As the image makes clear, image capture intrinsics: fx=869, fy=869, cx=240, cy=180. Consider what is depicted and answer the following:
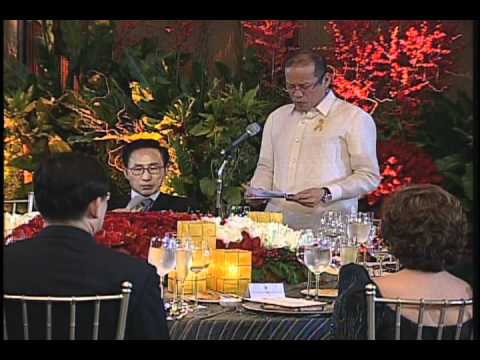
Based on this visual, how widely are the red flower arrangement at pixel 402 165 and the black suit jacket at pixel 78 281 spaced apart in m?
4.32

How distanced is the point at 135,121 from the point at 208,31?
4.26 ft

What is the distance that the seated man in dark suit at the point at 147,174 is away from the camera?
414 cm

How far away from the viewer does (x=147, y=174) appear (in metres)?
4.16

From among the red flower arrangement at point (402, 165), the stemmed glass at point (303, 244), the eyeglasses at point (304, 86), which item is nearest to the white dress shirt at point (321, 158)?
the eyeglasses at point (304, 86)

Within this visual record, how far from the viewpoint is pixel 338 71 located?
6711 mm

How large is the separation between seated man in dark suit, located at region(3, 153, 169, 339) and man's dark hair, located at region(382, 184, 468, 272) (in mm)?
589

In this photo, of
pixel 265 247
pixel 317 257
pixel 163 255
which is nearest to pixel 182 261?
pixel 163 255

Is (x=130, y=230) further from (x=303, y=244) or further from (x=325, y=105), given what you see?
(x=325, y=105)

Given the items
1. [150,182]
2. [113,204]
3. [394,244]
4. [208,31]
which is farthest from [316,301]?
[208,31]

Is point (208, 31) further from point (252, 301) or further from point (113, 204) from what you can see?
point (252, 301)

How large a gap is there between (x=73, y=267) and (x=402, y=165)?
4.51 meters

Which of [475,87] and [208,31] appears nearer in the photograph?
[475,87]

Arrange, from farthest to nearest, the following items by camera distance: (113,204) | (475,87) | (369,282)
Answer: (113,204), (369,282), (475,87)

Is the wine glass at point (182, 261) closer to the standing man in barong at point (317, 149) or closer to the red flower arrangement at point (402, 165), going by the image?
the standing man in barong at point (317, 149)
